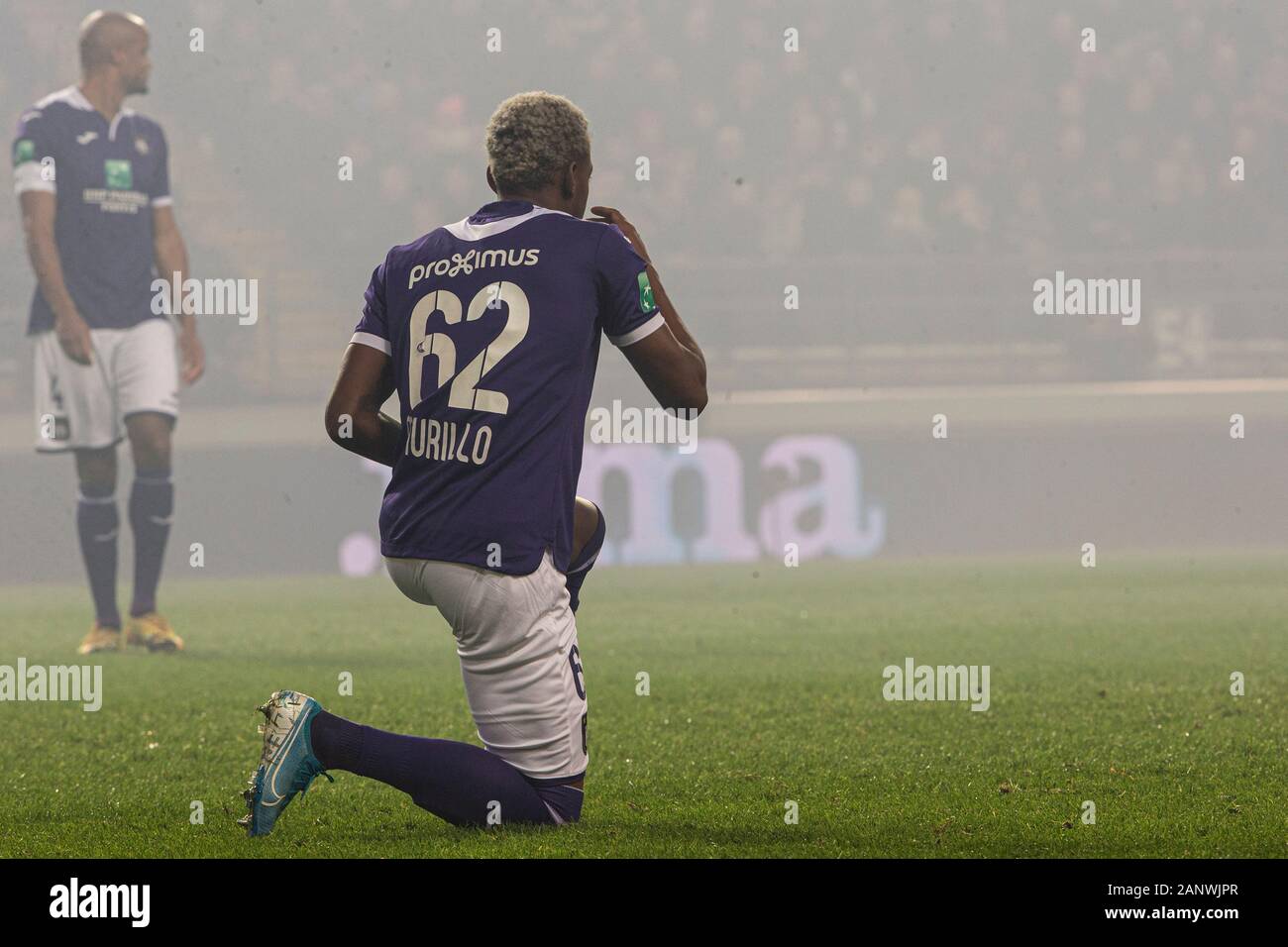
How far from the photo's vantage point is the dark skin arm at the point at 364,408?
123 inches

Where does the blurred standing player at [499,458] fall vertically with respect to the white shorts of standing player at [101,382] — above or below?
below

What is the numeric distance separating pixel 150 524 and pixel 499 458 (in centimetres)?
487

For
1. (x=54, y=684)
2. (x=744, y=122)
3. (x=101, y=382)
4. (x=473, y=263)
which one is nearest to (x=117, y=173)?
(x=101, y=382)

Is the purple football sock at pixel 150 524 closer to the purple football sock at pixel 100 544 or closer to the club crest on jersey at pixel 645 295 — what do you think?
the purple football sock at pixel 100 544

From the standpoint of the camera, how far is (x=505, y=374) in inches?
120

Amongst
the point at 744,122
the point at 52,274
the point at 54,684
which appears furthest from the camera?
the point at 744,122

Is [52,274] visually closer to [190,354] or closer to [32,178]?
[32,178]

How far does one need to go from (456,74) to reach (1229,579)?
464 inches

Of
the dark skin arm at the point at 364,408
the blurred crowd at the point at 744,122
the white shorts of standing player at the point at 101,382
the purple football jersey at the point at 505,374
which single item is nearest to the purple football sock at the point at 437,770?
the purple football jersey at the point at 505,374

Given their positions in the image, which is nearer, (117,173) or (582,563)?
(582,563)

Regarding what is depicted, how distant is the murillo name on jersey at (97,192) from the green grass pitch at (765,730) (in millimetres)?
1623

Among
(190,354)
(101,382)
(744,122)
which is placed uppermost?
(744,122)

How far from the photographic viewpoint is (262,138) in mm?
18672
